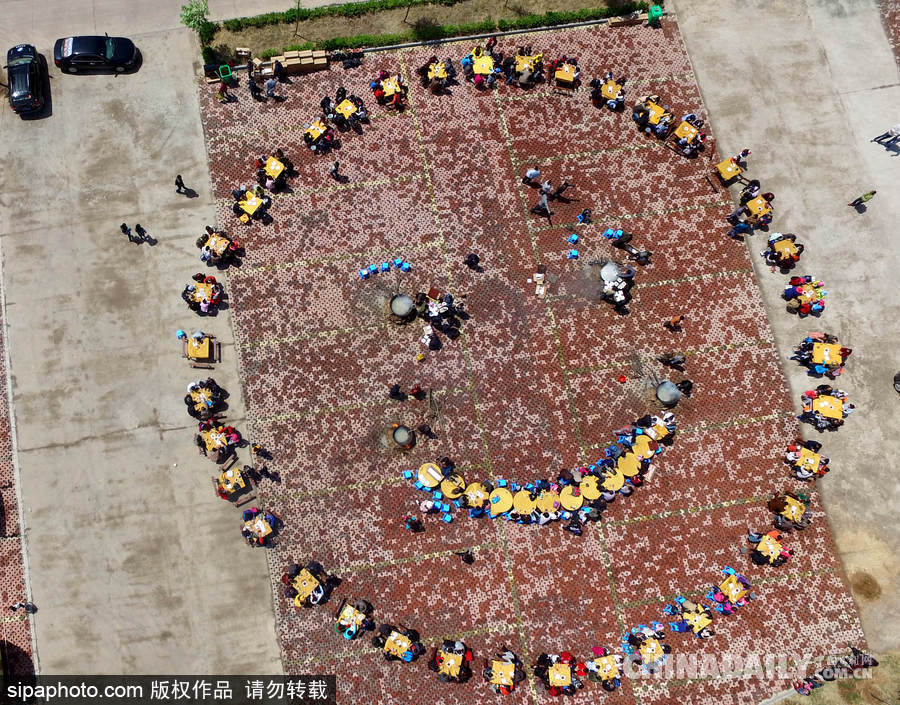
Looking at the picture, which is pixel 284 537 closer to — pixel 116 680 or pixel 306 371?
pixel 306 371

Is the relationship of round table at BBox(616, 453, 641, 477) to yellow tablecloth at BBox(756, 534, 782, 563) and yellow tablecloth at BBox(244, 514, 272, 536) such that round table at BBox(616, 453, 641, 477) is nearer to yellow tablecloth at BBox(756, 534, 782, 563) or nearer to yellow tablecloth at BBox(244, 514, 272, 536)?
yellow tablecloth at BBox(756, 534, 782, 563)

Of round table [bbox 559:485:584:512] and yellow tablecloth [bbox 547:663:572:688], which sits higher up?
round table [bbox 559:485:584:512]

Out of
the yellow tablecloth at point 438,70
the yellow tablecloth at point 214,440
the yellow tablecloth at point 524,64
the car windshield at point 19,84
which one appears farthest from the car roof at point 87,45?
the yellow tablecloth at point 524,64

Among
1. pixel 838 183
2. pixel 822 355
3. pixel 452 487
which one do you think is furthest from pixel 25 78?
pixel 838 183

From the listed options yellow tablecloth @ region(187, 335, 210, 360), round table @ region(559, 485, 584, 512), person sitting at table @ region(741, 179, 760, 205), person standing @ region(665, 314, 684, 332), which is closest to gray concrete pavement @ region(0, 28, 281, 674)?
yellow tablecloth @ region(187, 335, 210, 360)

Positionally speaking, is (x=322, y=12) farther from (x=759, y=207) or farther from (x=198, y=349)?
(x=759, y=207)

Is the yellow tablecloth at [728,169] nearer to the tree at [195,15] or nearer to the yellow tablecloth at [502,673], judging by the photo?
the yellow tablecloth at [502,673]

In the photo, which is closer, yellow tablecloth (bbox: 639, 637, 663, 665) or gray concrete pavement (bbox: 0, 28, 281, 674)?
yellow tablecloth (bbox: 639, 637, 663, 665)
